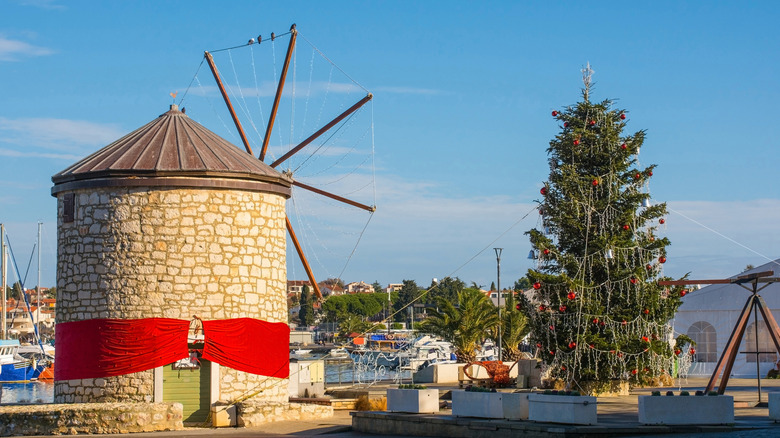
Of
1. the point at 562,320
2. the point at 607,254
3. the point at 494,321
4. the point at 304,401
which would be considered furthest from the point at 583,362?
the point at 494,321

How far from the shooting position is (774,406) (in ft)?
53.0

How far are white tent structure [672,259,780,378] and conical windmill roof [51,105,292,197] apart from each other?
1675 centimetres

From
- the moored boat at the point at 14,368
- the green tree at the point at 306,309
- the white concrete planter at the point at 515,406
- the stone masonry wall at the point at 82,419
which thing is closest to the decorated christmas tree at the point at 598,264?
the white concrete planter at the point at 515,406

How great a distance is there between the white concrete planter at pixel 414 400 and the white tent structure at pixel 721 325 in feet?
53.3

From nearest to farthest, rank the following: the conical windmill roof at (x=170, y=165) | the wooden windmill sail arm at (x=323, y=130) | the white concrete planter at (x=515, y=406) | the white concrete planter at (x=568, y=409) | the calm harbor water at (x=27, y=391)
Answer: the white concrete planter at (x=568, y=409), the white concrete planter at (x=515, y=406), the conical windmill roof at (x=170, y=165), the wooden windmill sail arm at (x=323, y=130), the calm harbor water at (x=27, y=391)

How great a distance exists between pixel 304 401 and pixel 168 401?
4.12 metres

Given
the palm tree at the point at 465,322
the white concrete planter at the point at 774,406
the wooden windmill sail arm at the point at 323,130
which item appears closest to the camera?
the white concrete planter at the point at 774,406

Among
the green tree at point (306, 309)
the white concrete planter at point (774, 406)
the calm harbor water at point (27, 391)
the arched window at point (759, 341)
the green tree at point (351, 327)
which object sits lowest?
the calm harbor water at point (27, 391)

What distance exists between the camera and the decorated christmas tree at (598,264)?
23.4 m

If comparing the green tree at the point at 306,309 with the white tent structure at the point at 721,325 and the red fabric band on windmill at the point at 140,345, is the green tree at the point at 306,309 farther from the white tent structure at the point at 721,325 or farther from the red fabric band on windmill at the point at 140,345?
the red fabric band on windmill at the point at 140,345

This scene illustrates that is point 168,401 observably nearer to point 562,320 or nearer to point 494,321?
point 562,320

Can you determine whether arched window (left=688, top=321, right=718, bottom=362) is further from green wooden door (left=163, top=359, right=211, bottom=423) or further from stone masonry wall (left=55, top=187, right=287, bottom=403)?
green wooden door (left=163, top=359, right=211, bottom=423)

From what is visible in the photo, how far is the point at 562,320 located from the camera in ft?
77.5

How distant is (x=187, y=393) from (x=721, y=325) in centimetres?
Result: 1936
